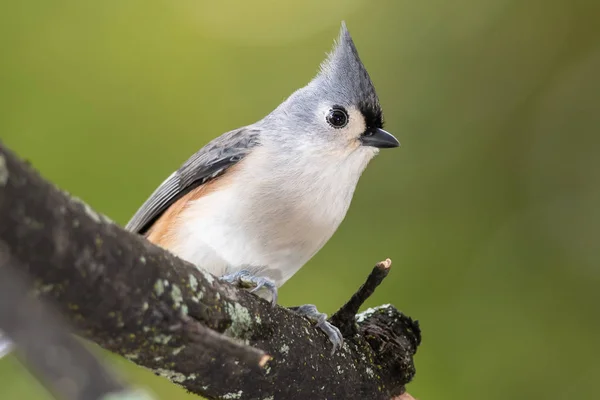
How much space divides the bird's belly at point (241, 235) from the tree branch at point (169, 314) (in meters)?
0.43

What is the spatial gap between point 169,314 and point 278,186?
1072mm

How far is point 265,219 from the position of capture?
2.23 metres

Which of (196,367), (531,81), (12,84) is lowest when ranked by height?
(12,84)

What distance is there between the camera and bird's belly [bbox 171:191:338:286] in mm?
2215

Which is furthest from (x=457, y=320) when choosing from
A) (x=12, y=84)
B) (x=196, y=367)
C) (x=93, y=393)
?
(x=93, y=393)

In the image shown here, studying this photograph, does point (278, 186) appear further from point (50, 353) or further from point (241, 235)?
point (50, 353)

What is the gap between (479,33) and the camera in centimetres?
361

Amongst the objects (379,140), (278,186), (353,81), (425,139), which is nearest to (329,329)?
(278,186)

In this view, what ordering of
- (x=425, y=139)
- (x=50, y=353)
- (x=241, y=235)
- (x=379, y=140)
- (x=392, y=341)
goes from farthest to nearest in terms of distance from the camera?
(x=425, y=139) → (x=379, y=140) → (x=241, y=235) → (x=392, y=341) → (x=50, y=353)

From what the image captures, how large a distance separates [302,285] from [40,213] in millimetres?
2430

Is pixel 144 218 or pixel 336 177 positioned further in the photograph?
pixel 144 218

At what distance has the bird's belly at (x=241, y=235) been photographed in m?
2.21

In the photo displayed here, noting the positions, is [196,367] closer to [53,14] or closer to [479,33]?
[53,14]

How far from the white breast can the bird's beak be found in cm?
22
